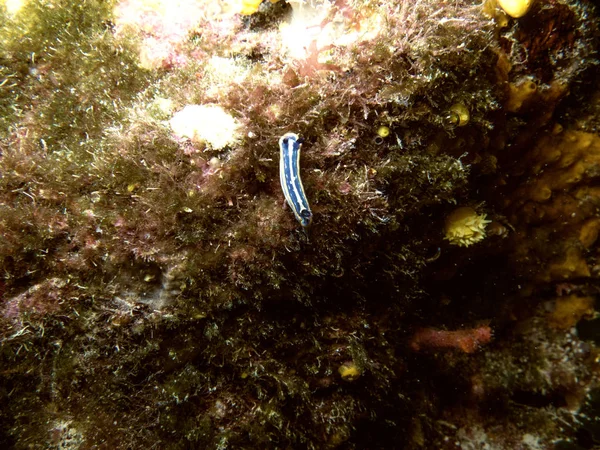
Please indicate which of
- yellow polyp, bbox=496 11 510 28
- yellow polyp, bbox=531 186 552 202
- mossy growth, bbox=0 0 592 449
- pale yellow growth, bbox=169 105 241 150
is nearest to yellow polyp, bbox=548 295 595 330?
yellow polyp, bbox=531 186 552 202

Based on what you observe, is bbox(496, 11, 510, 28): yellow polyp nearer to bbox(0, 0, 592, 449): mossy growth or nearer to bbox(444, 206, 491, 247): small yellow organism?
bbox(0, 0, 592, 449): mossy growth

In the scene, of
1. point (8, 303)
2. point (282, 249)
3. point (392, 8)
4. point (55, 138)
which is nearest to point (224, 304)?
point (282, 249)

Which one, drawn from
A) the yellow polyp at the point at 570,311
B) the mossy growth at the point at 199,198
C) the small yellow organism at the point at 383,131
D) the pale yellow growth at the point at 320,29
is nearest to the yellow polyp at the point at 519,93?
the mossy growth at the point at 199,198

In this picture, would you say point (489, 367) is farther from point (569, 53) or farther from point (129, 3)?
point (129, 3)

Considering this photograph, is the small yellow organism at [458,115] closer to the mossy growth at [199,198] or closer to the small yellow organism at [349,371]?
the mossy growth at [199,198]

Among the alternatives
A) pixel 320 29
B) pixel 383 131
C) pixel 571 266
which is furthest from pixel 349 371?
pixel 571 266
